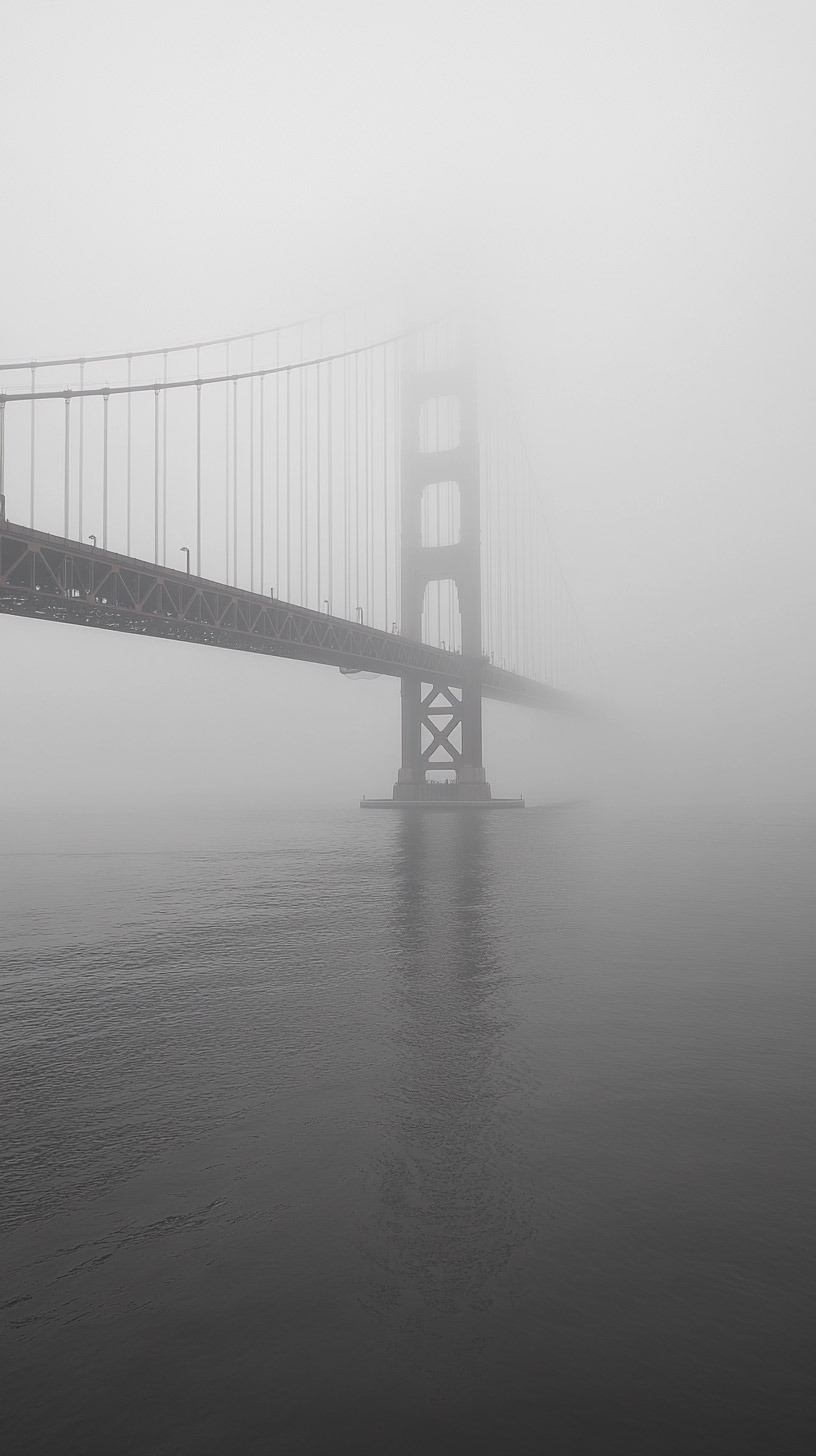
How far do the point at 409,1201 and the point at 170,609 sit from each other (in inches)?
1410

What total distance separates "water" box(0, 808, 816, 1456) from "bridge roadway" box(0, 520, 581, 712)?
2023 cm

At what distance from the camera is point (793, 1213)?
5598 millimetres

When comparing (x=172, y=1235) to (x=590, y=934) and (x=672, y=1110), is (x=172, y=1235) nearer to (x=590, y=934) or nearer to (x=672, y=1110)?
(x=672, y=1110)

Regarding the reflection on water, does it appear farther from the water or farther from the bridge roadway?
the bridge roadway

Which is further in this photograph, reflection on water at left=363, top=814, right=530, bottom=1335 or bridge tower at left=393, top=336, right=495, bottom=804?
bridge tower at left=393, top=336, right=495, bottom=804

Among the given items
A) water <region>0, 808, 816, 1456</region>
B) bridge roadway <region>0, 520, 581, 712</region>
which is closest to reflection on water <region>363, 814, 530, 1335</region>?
water <region>0, 808, 816, 1456</region>

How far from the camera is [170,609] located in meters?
39.3

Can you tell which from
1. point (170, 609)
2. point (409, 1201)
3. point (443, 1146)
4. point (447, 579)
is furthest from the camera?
point (447, 579)

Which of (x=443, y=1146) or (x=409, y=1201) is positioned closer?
(x=409, y=1201)

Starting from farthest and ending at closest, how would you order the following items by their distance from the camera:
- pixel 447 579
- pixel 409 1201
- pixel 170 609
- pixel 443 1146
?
pixel 447 579, pixel 170 609, pixel 443 1146, pixel 409 1201

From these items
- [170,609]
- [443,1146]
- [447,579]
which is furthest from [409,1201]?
[447,579]

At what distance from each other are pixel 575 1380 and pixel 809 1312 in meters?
1.30

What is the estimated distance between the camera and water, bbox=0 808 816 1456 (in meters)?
3.97

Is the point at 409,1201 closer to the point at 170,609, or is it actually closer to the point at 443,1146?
the point at 443,1146
